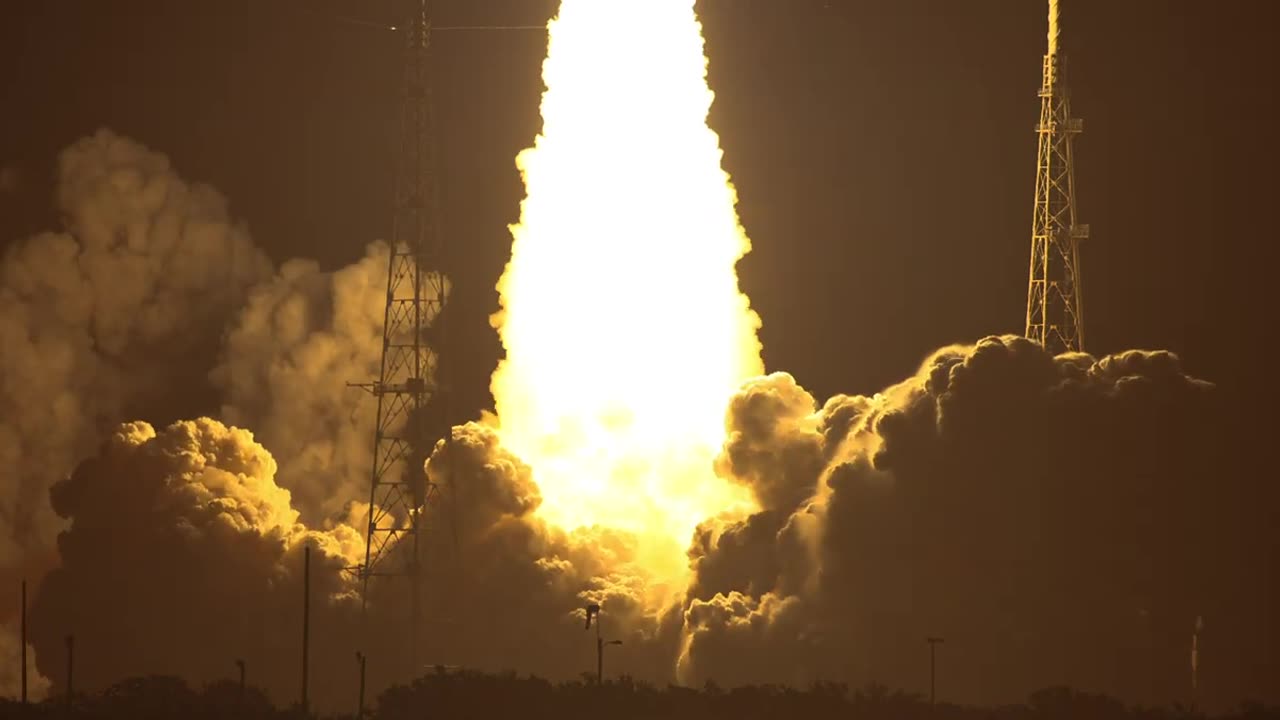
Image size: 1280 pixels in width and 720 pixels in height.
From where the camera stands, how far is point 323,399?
481ft

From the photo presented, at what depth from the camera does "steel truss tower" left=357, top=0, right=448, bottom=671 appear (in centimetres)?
13062

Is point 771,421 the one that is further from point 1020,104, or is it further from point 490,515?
point 1020,104

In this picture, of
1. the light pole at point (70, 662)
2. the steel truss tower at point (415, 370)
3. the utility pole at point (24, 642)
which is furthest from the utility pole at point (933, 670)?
the utility pole at point (24, 642)

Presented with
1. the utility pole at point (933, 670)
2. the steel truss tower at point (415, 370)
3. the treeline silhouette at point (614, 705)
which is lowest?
the treeline silhouette at point (614, 705)

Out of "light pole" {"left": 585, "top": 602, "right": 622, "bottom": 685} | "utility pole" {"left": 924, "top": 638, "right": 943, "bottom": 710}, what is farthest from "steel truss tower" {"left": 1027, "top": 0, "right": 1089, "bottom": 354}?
"light pole" {"left": 585, "top": 602, "right": 622, "bottom": 685}

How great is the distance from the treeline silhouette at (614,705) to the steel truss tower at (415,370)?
984cm

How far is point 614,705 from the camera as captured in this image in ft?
387

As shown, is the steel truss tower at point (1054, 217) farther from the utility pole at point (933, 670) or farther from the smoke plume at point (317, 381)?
the smoke plume at point (317, 381)

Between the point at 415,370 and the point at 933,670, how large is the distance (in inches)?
964

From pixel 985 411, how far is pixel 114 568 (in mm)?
31181

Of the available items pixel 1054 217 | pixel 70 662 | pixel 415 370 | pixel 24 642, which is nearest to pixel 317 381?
pixel 415 370

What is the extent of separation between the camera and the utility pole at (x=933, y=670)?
120 m

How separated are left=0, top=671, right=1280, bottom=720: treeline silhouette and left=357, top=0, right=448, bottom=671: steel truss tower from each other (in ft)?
32.3

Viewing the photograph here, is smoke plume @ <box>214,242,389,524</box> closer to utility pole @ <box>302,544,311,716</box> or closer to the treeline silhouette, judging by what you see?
utility pole @ <box>302,544,311,716</box>
